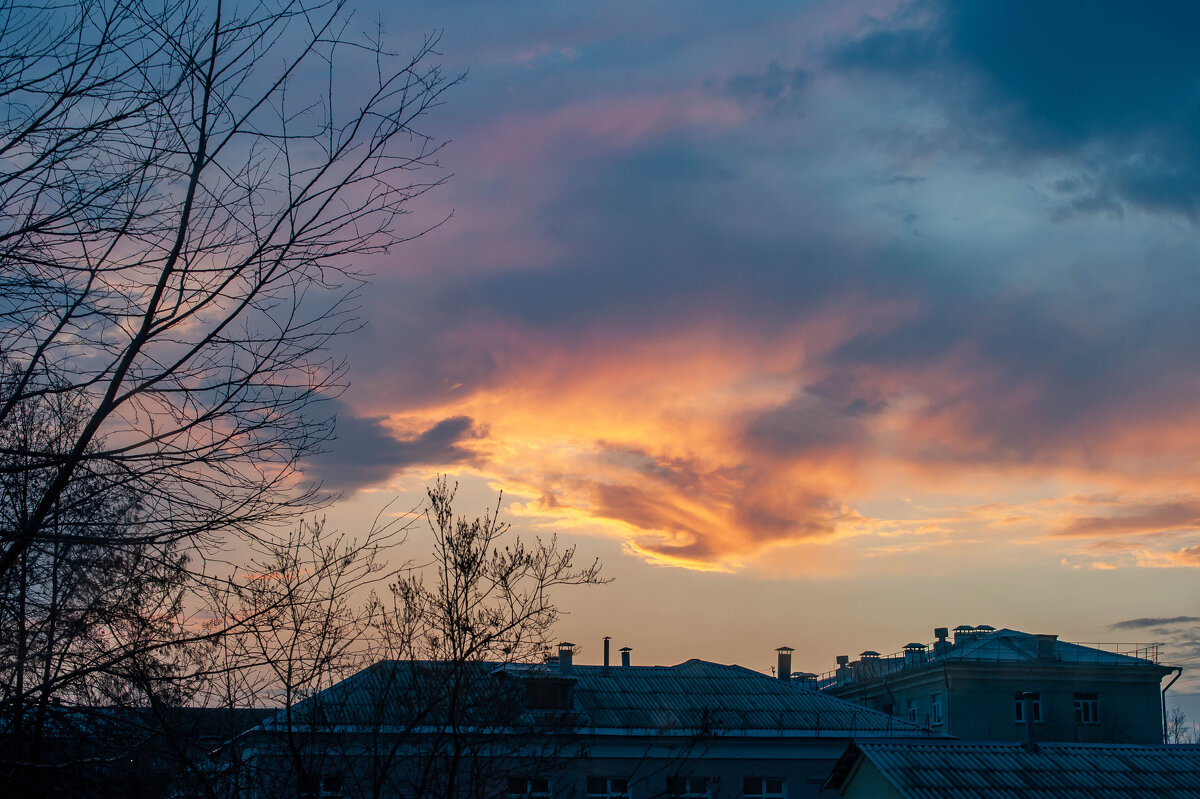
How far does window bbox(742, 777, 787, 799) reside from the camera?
25266 millimetres

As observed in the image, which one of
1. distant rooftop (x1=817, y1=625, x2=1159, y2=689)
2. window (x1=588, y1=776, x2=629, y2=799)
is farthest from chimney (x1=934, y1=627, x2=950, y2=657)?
window (x1=588, y1=776, x2=629, y2=799)

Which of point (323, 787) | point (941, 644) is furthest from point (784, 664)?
point (323, 787)

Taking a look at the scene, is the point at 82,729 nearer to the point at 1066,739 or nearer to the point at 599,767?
the point at 599,767

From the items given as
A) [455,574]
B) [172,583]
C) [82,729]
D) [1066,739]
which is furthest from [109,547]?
[1066,739]

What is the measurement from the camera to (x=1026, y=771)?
68.4 ft

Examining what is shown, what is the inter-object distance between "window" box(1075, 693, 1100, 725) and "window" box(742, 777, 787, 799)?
18.0 meters

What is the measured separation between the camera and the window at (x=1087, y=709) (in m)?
37.9

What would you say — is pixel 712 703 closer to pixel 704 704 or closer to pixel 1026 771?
pixel 704 704

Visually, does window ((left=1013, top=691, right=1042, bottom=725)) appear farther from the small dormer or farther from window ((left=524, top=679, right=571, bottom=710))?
window ((left=524, top=679, right=571, bottom=710))

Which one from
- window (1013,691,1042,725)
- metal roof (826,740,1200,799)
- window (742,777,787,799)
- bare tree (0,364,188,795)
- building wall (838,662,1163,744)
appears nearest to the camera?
bare tree (0,364,188,795)

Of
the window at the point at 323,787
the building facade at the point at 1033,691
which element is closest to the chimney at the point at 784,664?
the building facade at the point at 1033,691

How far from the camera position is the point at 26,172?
16.7ft

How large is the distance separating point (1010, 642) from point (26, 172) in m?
41.4

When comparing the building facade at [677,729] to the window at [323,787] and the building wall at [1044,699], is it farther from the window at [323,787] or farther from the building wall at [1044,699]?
the building wall at [1044,699]
